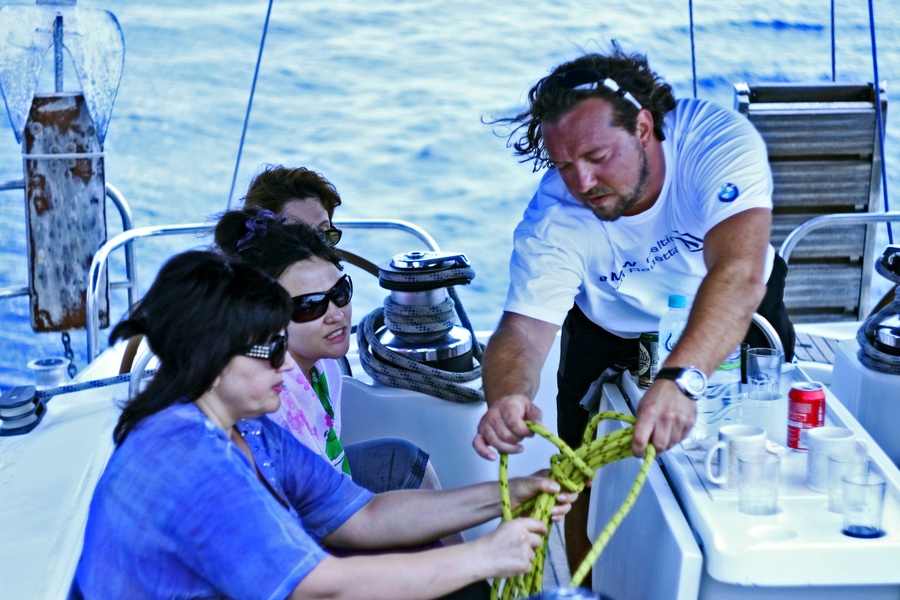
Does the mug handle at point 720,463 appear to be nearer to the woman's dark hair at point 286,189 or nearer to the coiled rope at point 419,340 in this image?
the coiled rope at point 419,340

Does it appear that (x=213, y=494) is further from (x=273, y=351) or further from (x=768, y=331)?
(x=768, y=331)

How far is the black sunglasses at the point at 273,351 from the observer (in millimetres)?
1379

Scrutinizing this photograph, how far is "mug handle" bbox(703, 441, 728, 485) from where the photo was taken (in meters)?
1.54

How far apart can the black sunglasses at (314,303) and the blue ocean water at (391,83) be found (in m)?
12.9

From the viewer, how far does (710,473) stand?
1549mm

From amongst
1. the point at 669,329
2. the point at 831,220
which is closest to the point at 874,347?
the point at 669,329

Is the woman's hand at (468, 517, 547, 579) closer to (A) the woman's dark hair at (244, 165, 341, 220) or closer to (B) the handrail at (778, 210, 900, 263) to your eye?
(A) the woman's dark hair at (244, 165, 341, 220)

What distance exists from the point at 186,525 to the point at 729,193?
45.8 inches

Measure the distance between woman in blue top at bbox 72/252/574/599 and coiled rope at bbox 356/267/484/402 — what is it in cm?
120

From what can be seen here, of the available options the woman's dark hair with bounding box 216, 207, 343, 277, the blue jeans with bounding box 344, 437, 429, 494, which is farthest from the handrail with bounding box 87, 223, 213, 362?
the blue jeans with bounding box 344, 437, 429, 494

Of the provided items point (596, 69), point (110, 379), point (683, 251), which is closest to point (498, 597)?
point (683, 251)

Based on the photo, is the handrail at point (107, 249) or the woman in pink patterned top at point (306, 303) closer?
the woman in pink patterned top at point (306, 303)

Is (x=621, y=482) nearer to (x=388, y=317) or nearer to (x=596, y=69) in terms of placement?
(x=596, y=69)

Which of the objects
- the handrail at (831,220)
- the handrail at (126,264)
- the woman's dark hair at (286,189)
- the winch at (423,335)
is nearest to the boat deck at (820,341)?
the handrail at (831,220)
